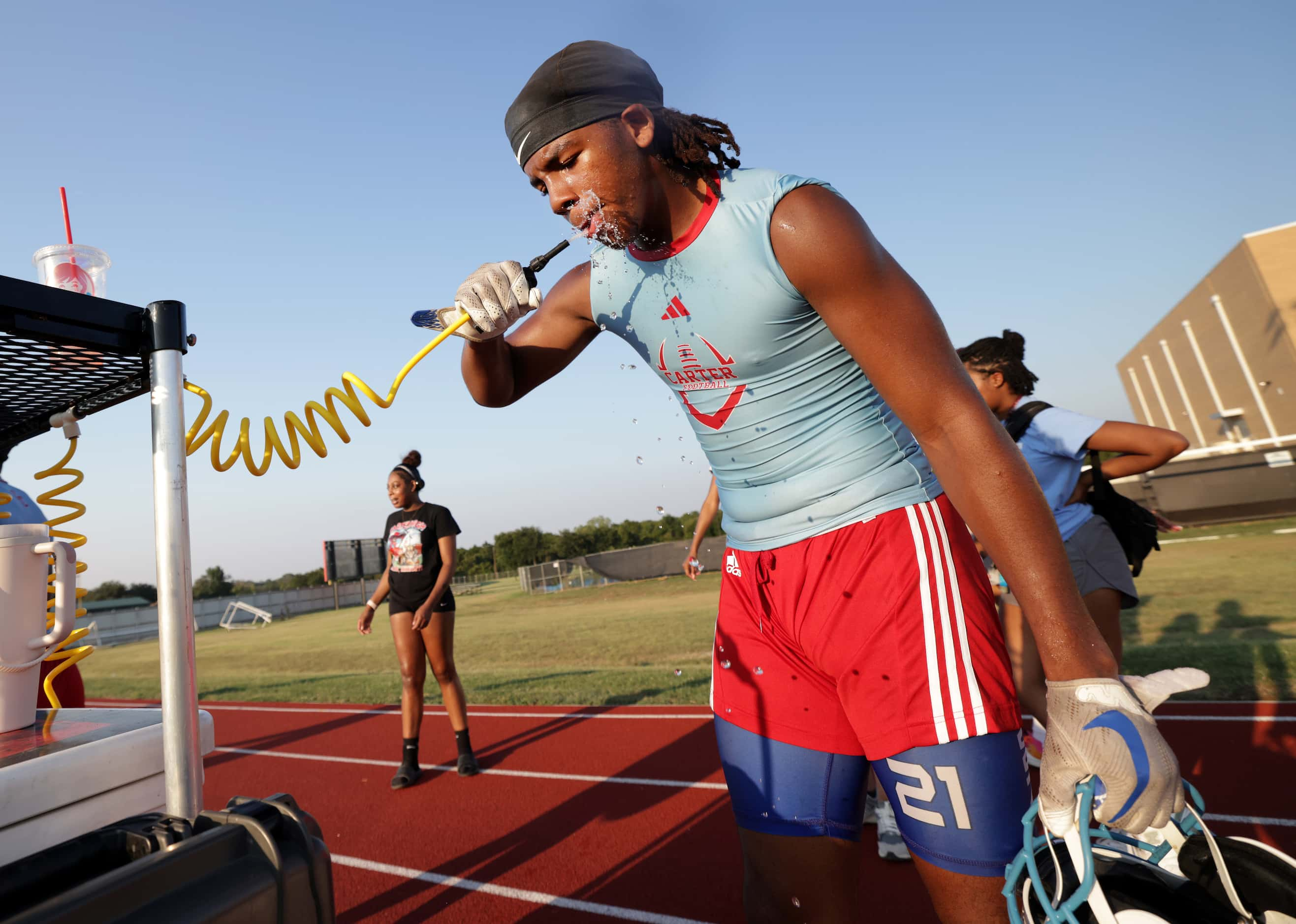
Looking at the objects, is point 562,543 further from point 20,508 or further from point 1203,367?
point 20,508

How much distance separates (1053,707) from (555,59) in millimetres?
1673

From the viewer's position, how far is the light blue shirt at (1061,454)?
3.62 meters

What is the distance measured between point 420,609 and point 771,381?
4.17 meters

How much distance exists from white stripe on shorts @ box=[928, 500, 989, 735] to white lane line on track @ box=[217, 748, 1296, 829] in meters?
3.12

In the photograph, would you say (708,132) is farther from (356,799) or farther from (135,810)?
(356,799)

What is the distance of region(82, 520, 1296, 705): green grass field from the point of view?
21.0 feet

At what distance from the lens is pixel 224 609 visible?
38844 millimetres

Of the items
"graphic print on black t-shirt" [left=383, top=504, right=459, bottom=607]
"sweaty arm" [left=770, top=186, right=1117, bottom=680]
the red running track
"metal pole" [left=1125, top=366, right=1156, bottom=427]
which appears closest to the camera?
"sweaty arm" [left=770, top=186, right=1117, bottom=680]

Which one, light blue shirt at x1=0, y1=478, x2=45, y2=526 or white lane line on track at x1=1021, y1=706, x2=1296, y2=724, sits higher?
light blue shirt at x1=0, y1=478, x2=45, y2=526

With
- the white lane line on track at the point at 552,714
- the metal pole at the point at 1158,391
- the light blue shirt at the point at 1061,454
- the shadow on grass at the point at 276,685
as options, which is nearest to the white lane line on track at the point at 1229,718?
the white lane line on track at the point at 552,714

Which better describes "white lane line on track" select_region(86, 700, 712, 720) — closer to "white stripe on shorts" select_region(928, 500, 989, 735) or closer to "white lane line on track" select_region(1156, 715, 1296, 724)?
"white lane line on track" select_region(1156, 715, 1296, 724)

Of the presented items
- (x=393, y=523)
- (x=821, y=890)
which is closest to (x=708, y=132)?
(x=821, y=890)

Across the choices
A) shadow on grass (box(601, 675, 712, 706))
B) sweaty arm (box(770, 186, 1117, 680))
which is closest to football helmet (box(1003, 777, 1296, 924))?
sweaty arm (box(770, 186, 1117, 680))

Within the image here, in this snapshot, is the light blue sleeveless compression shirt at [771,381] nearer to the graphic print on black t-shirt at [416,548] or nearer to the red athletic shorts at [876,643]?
the red athletic shorts at [876,643]
